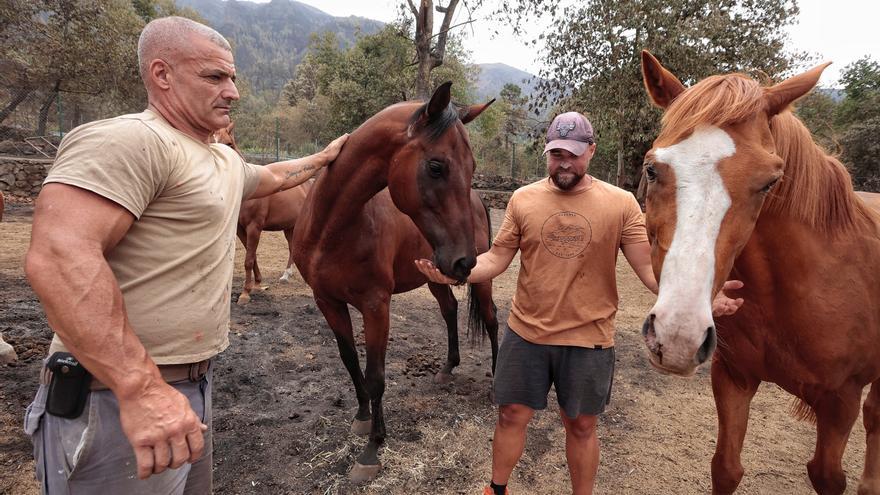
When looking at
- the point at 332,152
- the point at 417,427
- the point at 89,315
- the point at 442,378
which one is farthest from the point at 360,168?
the point at 442,378

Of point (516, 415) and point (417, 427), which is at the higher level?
point (516, 415)

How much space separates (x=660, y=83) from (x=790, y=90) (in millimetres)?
441

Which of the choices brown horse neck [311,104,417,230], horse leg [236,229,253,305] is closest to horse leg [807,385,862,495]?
brown horse neck [311,104,417,230]

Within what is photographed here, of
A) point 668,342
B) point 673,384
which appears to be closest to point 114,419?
point 668,342

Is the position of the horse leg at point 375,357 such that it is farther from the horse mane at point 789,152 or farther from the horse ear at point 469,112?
the horse mane at point 789,152

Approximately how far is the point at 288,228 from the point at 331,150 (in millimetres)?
4736

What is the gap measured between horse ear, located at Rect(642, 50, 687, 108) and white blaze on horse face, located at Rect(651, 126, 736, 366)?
0.46m

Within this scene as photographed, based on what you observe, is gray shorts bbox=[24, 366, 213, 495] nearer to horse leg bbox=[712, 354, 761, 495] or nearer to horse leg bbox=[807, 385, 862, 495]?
horse leg bbox=[712, 354, 761, 495]

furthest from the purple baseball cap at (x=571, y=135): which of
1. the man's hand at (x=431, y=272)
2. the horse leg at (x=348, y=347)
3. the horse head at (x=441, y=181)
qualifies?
the horse leg at (x=348, y=347)

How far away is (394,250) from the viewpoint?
310cm

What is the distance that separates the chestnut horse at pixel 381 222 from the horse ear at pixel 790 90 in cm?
132

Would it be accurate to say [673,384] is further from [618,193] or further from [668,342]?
[668,342]

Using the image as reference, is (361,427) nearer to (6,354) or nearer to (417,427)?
(417,427)

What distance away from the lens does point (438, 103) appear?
2.28m
